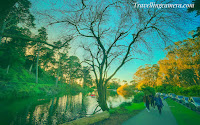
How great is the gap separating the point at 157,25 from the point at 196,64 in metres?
21.4

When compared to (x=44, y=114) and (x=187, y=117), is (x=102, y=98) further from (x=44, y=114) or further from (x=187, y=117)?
(x=44, y=114)

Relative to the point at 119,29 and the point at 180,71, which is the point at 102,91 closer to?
the point at 119,29

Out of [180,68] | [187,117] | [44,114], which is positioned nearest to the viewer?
[187,117]

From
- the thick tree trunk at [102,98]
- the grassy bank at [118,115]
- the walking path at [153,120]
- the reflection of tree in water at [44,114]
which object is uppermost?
the thick tree trunk at [102,98]

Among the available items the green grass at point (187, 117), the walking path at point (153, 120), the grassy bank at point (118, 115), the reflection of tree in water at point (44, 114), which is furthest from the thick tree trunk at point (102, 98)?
the green grass at point (187, 117)

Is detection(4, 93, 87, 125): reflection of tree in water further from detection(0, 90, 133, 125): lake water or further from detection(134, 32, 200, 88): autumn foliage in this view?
detection(134, 32, 200, 88): autumn foliage

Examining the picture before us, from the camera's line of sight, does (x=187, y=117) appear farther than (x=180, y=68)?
No

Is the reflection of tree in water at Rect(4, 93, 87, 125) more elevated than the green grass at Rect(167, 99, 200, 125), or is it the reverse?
the green grass at Rect(167, 99, 200, 125)

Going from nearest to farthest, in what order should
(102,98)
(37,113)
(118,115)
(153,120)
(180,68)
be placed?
(153,120) < (118,115) < (102,98) < (37,113) < (180,68)

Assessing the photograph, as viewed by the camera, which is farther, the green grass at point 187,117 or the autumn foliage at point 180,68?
the autumn foliage at point 180,68

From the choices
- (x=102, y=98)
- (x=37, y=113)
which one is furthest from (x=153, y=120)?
(x=37, y=113)

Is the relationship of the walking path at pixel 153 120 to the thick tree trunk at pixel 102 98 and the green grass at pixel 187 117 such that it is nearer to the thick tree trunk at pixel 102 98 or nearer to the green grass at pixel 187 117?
the green grass at pixel 187 117

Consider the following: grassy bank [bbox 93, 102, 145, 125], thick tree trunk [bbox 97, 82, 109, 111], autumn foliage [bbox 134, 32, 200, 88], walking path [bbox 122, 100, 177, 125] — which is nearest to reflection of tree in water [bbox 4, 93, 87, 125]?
grassy bank [bbox 93, 102, 145, 125]

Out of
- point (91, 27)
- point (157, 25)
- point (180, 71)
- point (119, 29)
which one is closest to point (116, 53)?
point (119, 29)
